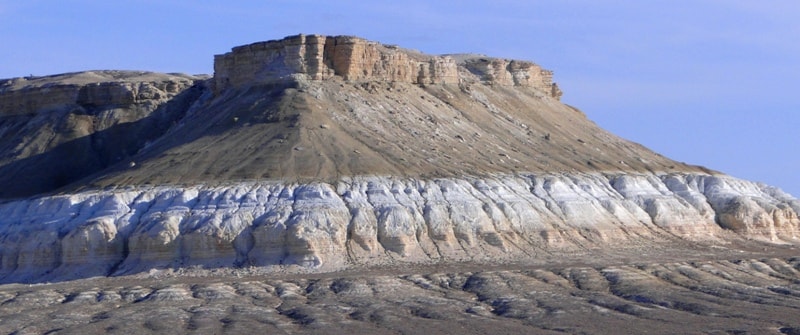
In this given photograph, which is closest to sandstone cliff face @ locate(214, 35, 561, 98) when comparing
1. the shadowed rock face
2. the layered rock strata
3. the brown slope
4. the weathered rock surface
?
the shadowed rock face

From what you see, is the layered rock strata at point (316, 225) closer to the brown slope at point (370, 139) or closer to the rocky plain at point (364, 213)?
the rocky plain at point (364, 213)

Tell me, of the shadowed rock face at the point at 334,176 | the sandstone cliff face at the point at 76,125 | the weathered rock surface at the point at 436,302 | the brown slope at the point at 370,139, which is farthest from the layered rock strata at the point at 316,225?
the sandstone cliff face at the point at 76,125

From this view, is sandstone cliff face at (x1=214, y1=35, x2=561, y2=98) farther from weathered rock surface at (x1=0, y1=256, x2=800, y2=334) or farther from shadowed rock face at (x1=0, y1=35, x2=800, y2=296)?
weathered rock surface at (x1=0, y1=256, x2=800, y2=334)

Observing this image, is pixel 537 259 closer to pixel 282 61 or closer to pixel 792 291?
pixel 792 291

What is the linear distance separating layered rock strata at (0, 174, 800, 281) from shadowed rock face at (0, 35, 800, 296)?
0.30 ft

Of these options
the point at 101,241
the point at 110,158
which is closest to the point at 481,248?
the point at 101,241

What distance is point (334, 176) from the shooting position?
71.1 meters

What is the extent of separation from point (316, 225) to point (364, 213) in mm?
2807

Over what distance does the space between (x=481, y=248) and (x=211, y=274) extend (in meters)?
12.3

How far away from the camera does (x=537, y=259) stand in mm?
67312

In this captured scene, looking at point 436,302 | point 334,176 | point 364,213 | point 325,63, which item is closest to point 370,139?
point 334,176

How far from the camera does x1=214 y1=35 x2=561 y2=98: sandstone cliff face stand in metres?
81.6

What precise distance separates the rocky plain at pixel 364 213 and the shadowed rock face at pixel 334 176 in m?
0.14

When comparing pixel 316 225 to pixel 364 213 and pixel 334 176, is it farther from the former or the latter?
pixel 334 176
